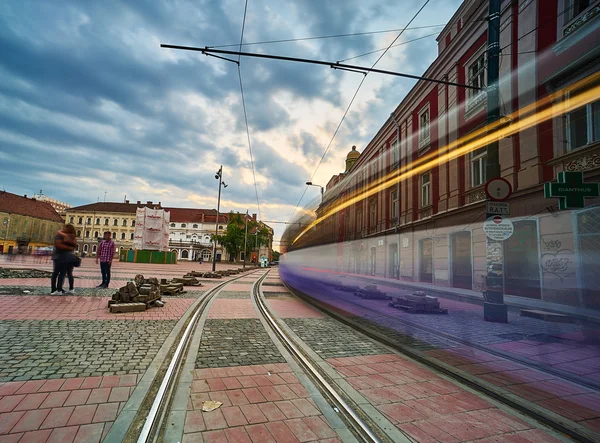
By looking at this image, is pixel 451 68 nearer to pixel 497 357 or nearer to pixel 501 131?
pixel 501 131

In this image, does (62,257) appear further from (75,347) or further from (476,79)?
(476,79)

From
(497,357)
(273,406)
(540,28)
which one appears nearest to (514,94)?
(540,28)

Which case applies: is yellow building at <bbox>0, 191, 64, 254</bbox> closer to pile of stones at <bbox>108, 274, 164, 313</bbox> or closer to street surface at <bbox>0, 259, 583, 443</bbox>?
pile of stones at <bbox>108, 274, 164, 313</bbox>

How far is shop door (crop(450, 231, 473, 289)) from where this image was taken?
1403cm

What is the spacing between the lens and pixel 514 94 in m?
10.9

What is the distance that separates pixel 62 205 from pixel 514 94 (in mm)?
142759

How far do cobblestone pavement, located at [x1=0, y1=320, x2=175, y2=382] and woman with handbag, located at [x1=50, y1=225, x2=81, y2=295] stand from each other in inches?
139

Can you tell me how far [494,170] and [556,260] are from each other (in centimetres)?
394

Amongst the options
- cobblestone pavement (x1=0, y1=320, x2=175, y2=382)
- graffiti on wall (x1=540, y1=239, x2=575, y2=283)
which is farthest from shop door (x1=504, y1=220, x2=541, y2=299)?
cobblestone pavement (x1=0, y1=320, x2=175, y2=382)

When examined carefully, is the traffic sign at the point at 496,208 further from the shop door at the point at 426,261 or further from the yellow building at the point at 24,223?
the yellow building at the point at 24,223

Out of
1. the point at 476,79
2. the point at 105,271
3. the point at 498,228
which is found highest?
the point at 476,79

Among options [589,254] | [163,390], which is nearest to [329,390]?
[163,390]

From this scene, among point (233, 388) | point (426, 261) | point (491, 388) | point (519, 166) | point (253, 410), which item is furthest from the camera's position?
point (426, 261)

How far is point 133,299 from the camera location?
7754 mm
